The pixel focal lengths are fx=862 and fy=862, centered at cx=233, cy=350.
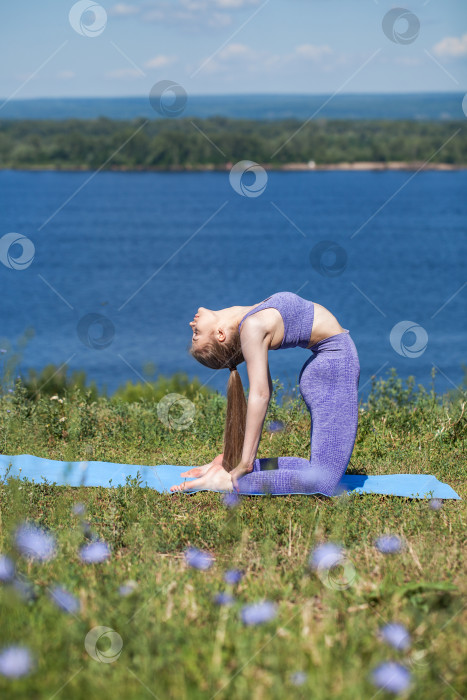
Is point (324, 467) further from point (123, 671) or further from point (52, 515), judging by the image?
point (123, 671)

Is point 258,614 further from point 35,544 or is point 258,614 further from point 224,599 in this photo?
point 35,544

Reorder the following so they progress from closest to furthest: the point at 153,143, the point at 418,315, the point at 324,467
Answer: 1. the point at 324,467
2. the point at 418,315
3. the point at 153,143

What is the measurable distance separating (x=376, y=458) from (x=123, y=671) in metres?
3.20

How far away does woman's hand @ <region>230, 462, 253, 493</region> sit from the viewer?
441 centimetres

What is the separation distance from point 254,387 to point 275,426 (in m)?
1.77

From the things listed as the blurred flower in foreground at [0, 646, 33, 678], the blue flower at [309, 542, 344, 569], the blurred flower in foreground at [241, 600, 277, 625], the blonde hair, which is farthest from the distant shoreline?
the blurred flower in foreground at [0, 646, 33, 678]

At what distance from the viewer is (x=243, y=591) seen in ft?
10.3

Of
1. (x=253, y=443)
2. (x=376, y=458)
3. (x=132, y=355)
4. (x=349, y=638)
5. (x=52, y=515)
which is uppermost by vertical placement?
(x=132, y=355)

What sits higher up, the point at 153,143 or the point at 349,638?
the point at 153,143

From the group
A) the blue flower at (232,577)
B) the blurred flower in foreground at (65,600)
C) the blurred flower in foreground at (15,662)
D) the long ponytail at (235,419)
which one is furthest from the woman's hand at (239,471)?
the blurred flower in foreground at (15,662)

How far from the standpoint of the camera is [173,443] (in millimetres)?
5777

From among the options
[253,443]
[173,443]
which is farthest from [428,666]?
[173,443]

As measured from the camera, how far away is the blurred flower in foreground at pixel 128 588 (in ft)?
9.53

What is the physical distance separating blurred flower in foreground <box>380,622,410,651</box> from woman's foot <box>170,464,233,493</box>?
199 centimetres
